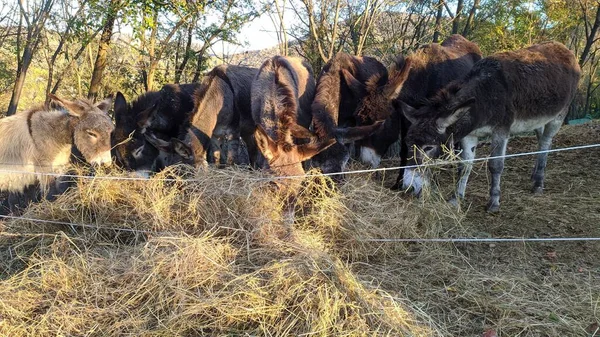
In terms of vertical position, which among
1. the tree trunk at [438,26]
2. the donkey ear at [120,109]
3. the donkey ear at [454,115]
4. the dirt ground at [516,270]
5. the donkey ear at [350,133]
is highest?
the tree trunk at [438,26]

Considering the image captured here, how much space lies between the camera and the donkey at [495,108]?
16.4 feet

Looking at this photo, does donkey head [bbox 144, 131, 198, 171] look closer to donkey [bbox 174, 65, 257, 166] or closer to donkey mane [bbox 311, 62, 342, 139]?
donkey [bbox 174, 65, 257, 166]

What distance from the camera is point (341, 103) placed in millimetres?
6207

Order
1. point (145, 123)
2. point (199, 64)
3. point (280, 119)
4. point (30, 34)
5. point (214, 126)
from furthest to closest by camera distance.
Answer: point (199, 64) < point (30, 34) < point (145, 123) < point (214, 126) < point (280, 119)

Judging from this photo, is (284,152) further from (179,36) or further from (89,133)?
(179,36)

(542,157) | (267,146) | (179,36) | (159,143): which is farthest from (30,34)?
(542,157)

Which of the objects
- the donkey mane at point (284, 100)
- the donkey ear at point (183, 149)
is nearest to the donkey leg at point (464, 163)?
the donkey mane at point (284, 100)

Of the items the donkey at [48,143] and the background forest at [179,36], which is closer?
the donkey at [48,143]

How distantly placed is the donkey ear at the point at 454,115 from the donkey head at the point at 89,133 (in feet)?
13.4

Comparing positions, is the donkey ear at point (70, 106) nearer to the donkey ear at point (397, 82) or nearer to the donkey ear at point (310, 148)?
the donkey ear at point (310, 148)

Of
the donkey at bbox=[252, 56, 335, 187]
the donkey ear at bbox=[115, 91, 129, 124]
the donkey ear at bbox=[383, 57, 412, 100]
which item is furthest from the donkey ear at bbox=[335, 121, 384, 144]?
the donkey ear at bbox=[115, 91, 129, 124]

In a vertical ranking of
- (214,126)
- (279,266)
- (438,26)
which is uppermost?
(438,26)

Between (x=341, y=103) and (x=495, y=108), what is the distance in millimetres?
2076

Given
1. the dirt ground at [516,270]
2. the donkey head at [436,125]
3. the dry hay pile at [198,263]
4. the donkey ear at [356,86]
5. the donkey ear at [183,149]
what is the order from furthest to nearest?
1. the donkey ear at [356,86]
2. the donkey ear at [183,149]
3. the donkey head at [436,125]
4. the dirt ground at [516,270]
5. the dry hay pile at [198,263]
